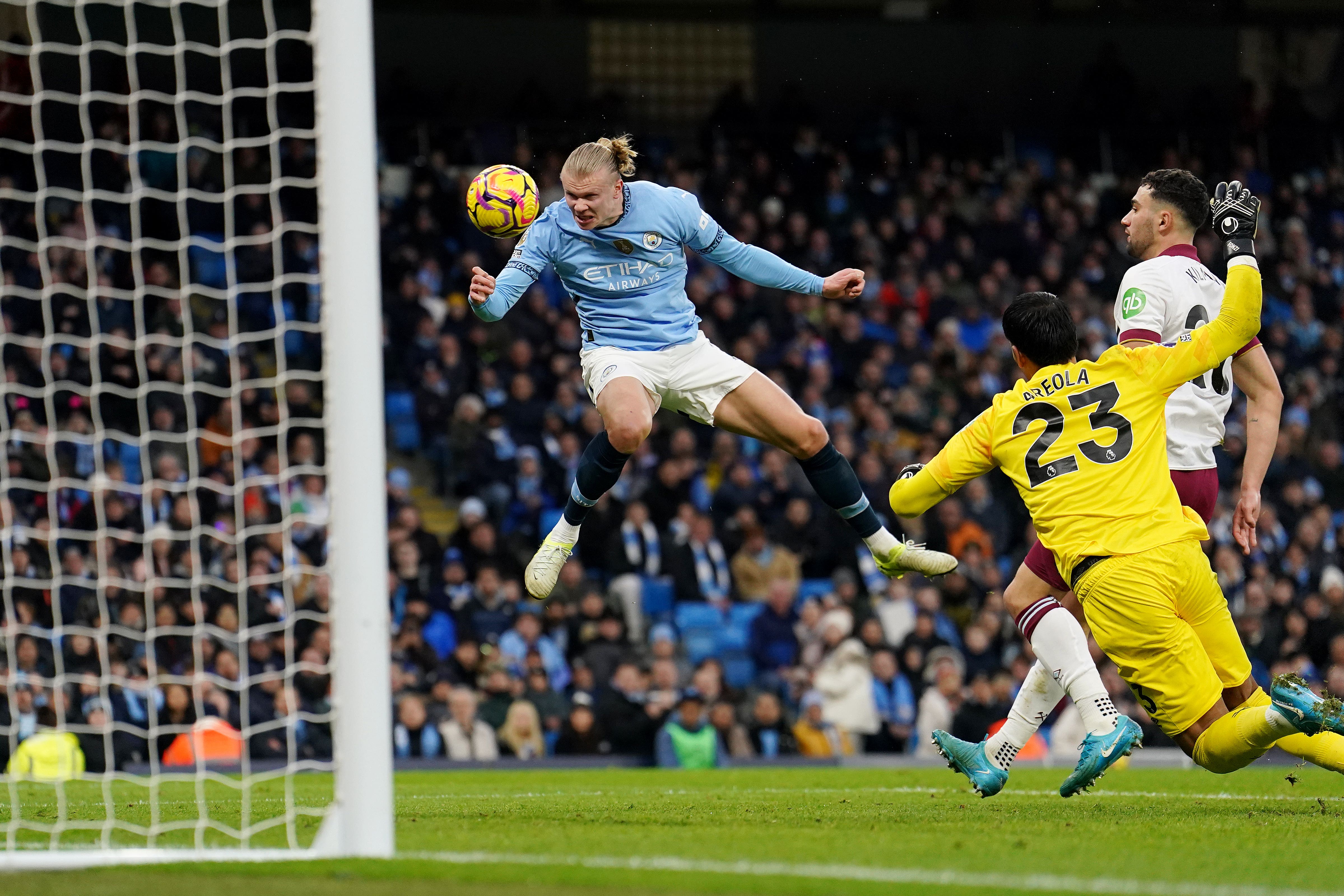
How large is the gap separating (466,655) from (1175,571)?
349 inches

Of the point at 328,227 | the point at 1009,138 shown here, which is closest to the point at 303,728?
the point at 328,227

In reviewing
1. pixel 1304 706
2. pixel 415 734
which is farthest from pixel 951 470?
pixel 415 734

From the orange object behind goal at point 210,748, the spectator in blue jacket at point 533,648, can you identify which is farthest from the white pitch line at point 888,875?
the spectator in blue jacket at point 533,648

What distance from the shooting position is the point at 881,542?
7793mm

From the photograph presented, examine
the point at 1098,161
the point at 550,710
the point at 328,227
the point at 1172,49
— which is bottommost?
the point at 550,710

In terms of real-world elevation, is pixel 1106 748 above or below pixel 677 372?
below

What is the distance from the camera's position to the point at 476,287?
714cm

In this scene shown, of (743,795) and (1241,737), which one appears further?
(743,795)

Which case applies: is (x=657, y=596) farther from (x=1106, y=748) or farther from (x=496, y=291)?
(x=1106, y=748)

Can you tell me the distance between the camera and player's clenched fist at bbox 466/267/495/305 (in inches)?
279

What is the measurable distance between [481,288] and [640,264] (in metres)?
0.96

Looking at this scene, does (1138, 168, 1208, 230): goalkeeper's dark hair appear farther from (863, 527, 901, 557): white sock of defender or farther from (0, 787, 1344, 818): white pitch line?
(0, 787, 1344, 818): white pitch line

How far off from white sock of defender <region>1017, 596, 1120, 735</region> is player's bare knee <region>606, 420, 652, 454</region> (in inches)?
77.1

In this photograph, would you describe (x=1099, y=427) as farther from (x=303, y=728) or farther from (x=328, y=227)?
(x=303, y=728)
